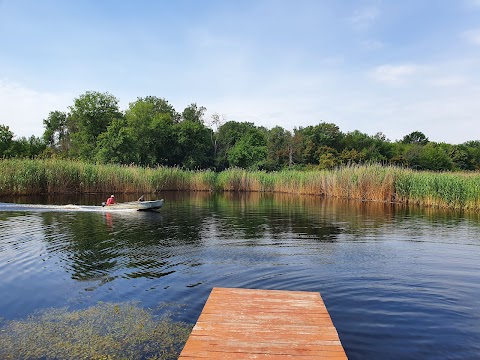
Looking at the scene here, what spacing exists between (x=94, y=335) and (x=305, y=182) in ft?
94.0

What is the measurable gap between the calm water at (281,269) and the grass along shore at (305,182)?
6.80 metres

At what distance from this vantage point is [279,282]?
741 centimetres

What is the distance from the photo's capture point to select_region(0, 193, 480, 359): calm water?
5.63m

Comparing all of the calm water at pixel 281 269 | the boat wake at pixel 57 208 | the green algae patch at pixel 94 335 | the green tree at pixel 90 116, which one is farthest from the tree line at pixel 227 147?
the green algae patch at pixel 94 335

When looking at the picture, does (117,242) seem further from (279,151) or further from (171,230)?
(279,151)

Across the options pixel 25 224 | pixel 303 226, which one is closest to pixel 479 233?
pixel 303 226

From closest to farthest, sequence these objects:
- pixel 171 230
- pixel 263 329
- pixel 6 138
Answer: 1. pixel 263 329
2. pixel 171 230
3. pixel 6 138

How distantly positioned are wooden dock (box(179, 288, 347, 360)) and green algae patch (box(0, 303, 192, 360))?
2.47ft

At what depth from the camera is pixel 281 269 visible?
8312mm

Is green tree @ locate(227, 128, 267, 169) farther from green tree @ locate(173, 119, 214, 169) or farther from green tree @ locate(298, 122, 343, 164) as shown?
green tree @ locate(298, 122, 343, 164)

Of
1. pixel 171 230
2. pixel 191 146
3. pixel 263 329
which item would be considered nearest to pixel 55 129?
pixel 191 146

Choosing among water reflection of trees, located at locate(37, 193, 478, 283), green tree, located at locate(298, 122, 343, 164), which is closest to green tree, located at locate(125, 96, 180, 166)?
green tree, located at locate(298, 122, 343, 164)

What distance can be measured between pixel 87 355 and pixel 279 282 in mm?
3800

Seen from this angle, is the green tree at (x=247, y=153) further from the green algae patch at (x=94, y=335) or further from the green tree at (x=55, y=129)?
the green algae patch at (x=94, y=335)
